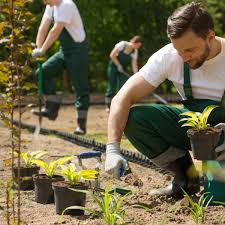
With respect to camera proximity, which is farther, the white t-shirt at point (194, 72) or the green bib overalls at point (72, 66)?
the green bib overalls at point (72, 66)

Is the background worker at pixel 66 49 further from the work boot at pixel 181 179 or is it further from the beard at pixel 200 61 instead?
the beard at pixel 200 61

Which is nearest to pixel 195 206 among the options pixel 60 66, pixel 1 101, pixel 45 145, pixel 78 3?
pixel 1 101

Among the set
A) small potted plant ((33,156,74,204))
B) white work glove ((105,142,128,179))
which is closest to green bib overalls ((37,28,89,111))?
small potted plant ((33,156,74,204))

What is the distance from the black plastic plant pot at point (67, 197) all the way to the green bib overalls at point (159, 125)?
549 mm

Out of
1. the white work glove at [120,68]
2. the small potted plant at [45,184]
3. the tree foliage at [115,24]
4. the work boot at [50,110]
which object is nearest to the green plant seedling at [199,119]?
the small potted plant at [45,184]

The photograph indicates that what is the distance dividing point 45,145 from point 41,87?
1450 millimetres

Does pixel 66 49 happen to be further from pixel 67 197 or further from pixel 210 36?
pixel 67 197

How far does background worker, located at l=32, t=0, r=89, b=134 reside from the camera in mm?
6934

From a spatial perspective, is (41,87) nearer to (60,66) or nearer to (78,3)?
(60,66)

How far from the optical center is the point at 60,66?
7.45 meters

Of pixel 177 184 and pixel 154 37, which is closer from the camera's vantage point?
pixel 177 184

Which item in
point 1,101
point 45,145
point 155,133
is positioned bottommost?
point 45,145

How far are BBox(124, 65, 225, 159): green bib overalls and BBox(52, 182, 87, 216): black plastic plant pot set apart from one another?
1.80 feet

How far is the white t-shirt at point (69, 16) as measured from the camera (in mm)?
6898
